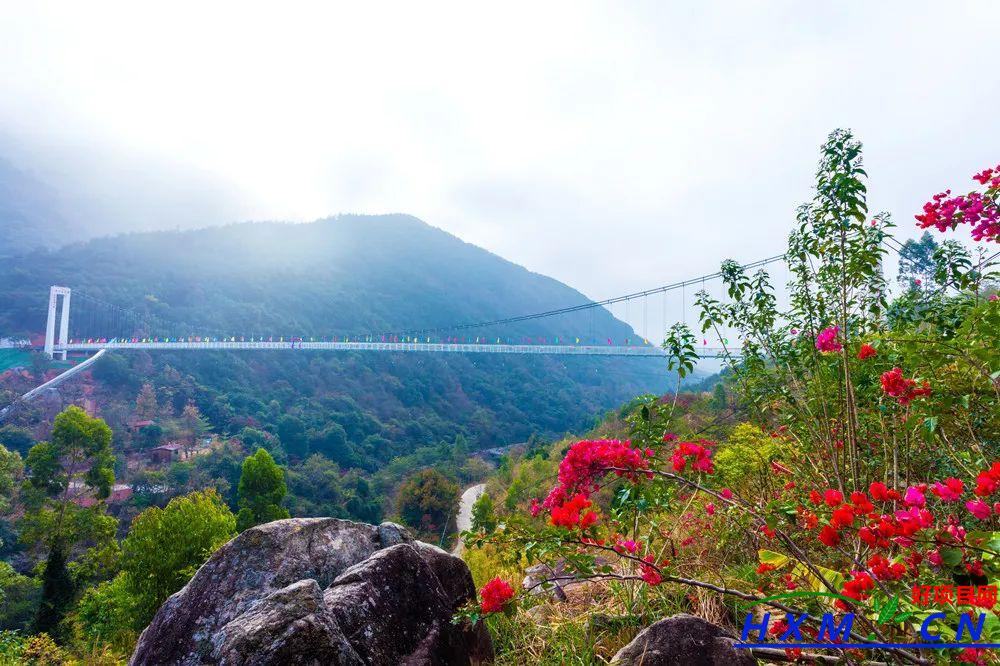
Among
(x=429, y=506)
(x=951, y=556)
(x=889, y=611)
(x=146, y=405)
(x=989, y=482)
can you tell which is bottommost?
(x=429, y=506)

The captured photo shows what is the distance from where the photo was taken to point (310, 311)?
159 ft

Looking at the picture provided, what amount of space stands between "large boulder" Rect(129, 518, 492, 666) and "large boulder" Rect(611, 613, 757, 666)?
0.70m

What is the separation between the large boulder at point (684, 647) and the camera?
1387 millimetres

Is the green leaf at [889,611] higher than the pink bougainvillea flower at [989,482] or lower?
lower

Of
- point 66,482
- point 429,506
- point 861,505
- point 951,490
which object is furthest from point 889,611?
point 66,482

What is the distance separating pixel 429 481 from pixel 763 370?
1372 cm

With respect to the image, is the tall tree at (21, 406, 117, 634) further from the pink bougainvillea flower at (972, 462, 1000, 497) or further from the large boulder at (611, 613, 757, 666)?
the pink bougainvillea flower at (972, 462, 1000, 497)

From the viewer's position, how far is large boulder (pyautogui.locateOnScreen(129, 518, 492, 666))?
1333 millimetres

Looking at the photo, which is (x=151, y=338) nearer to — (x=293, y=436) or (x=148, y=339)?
(x=148, y=339)

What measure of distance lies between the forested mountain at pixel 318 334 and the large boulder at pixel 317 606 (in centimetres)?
2515

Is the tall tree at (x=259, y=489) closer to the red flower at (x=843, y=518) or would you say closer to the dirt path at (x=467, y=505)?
the dirt path at (x=467, y=505)

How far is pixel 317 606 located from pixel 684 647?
104 cm

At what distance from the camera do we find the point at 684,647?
1418 mm

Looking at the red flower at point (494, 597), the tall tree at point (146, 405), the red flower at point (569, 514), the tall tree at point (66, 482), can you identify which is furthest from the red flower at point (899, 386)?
Result: the tall tree at point (146, 405)
